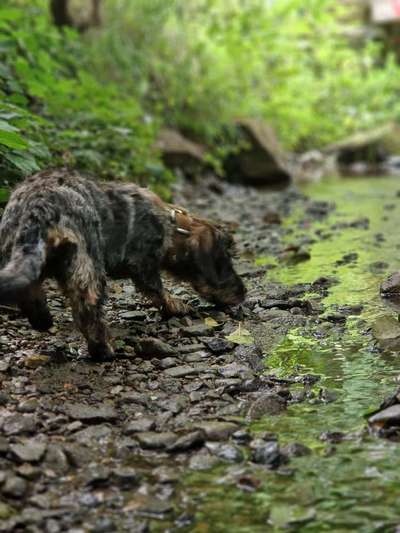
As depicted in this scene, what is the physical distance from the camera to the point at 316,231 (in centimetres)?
901

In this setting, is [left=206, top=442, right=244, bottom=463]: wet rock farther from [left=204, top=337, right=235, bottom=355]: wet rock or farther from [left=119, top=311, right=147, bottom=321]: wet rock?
[left=119, top=311, right=147, bottom=321]: wet rock

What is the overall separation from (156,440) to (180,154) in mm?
10320

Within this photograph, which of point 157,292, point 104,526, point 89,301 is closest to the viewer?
point 104,526

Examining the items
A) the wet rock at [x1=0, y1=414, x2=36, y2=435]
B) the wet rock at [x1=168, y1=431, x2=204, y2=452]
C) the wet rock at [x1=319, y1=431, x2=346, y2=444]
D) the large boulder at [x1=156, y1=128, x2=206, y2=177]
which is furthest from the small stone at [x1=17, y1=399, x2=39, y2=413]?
the large boulder at [x1=156, y1=128, x2=206, y2=177]

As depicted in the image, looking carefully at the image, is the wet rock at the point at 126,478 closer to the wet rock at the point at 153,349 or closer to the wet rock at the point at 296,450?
the wet rock at the point at 296,450

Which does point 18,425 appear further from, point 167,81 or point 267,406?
point 167,81

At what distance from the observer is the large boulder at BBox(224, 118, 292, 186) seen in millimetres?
15047

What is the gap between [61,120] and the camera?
8.30 m

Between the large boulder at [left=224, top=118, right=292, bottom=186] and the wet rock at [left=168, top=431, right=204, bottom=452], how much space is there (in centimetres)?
1199

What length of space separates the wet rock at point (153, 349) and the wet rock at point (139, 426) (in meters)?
0.95

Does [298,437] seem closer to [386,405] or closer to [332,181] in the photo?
[386,405]

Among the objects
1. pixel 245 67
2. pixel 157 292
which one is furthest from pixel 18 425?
pixel 245 67

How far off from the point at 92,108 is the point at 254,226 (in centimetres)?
233

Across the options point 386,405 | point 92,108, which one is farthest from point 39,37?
point 386,405
